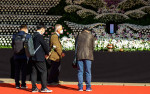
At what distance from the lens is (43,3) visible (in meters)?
21.0

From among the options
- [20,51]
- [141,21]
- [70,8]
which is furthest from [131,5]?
[20,51]

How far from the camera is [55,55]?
11469 mm

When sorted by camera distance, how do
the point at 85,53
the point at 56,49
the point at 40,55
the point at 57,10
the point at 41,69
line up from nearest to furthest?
the point at 40,55 → the point at 41,69 → the point at 85,53 → the point at 56,49 → the point at 57,10

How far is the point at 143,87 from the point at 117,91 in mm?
1224

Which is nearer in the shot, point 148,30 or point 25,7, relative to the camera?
point 148,30

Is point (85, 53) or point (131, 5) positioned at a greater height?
Answer: point (131, 5)

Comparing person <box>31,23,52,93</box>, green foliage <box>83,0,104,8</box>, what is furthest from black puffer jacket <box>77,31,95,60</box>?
green foliage <box>83,0,104,8</box>

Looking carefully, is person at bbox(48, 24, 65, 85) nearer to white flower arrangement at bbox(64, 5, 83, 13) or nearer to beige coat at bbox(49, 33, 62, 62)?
beige coat at bbox(49, 33, 62, 62)

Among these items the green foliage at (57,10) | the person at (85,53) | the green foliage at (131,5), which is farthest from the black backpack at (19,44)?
the green foliage at (131,5)

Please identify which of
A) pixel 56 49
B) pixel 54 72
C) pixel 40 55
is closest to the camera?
pixel 40 55

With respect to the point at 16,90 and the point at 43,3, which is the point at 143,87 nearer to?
the point at 16,90

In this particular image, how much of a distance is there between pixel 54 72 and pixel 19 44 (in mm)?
1436

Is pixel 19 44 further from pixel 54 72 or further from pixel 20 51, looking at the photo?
pixel 54 72

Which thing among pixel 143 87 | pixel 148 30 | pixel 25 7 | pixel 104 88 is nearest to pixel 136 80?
pixel 143 87
